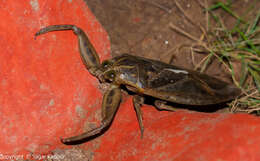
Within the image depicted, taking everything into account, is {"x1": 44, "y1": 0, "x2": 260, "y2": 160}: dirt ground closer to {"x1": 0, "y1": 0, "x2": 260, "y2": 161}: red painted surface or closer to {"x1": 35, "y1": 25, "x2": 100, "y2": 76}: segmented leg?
{"x1": 35, "y1": 25, "x2": 100, "y2": 76}: segmented leg

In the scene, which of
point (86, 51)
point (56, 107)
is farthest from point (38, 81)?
point (86, 51)

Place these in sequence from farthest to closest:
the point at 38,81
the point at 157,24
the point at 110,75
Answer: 1. the point at 157,24
2. the point at 110,75
3. the point at 38,81

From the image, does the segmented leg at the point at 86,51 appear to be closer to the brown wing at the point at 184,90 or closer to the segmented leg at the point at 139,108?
the segmented leg at the point at 139,108

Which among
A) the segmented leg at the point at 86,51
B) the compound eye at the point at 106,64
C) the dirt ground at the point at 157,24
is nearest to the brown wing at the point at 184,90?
A: the compound eye at the point at 106,64

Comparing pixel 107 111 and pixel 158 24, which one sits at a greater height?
pixel 158 24

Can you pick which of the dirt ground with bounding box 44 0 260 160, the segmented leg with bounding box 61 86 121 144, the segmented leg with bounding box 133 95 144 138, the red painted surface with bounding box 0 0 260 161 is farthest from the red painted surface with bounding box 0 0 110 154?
the dirt ground with bounding box 44 0 260 160

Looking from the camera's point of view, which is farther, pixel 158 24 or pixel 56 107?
pixel 158 24

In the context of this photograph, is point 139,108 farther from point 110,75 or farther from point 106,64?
point 106,64

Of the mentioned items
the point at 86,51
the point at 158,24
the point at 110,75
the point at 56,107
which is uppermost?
the point at 158,24
